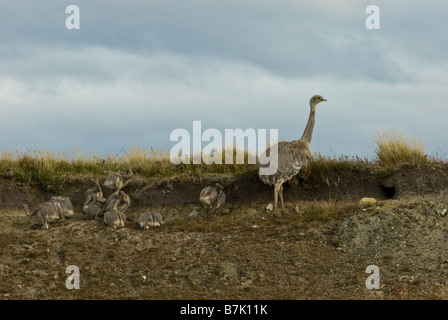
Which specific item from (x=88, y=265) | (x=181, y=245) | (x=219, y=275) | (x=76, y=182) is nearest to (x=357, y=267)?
(x=219, y=275)

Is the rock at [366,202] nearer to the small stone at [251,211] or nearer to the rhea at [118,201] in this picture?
the small stone at [251,211]

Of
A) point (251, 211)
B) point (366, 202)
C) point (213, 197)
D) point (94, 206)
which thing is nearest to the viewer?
point (366, 202)

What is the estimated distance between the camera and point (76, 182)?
22359 millimetres

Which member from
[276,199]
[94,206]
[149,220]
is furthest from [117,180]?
[276,199]

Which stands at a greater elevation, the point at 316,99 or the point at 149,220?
the point at 316,99

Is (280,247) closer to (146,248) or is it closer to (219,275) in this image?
(219,275)

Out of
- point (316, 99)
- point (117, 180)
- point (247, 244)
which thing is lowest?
point (247, 244)

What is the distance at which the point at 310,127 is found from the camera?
2153 cm

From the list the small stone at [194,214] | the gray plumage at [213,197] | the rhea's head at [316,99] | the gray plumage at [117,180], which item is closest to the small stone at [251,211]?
the gray plumage at [213,197]

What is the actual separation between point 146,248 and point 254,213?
153 inches

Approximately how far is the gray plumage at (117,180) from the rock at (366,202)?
6.91 meters

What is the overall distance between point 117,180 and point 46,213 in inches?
93.2

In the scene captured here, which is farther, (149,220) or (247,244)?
(149,220)

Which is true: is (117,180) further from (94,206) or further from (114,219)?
(114,219)
